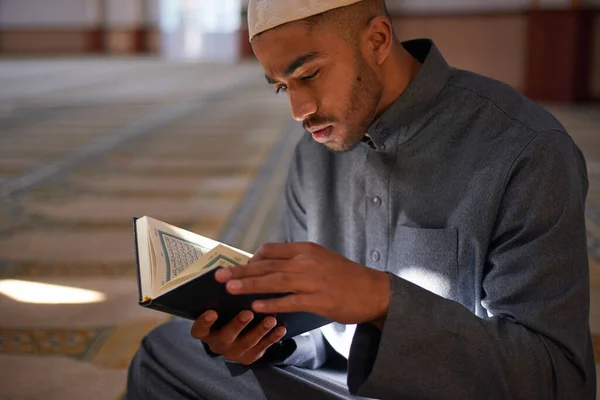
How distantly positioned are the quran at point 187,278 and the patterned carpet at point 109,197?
84 cm

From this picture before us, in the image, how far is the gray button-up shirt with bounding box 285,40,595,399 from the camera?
3.85 feet

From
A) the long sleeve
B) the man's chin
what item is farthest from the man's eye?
the long sleeve

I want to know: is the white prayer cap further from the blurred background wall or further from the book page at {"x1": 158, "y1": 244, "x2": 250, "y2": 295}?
the blurred background wall

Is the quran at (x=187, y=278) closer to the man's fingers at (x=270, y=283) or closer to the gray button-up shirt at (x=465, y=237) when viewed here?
the man's fingers at (x=270, y=283)

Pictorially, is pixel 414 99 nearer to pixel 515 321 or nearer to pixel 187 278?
pixel 515 321

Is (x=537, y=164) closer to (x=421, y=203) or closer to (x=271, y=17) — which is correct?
(x=421, y=203)

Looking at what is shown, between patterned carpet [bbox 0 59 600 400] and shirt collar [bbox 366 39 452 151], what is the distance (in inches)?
40.5

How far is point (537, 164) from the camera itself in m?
1.27

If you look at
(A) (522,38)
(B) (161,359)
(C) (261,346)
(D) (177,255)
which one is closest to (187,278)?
(D) (177,255)

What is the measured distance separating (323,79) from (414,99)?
A: 0.62 ft

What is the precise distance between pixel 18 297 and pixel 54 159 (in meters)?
3.03

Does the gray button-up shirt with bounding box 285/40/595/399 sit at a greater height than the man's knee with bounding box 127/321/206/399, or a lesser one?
greater

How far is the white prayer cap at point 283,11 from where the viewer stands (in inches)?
54.6

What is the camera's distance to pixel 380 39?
1485 mm
